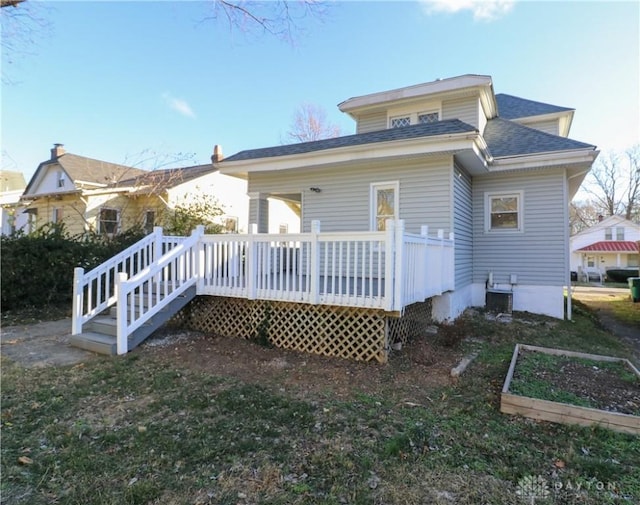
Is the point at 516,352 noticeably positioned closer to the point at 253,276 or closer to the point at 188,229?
the point at 253,276

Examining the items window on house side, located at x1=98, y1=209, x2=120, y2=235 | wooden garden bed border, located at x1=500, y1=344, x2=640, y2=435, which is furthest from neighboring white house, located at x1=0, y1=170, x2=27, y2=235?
wooden garden bed border, located at x1=500, y1=344, x2=640, y2=435

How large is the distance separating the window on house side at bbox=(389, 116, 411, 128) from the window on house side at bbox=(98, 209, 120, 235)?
39.9 feet

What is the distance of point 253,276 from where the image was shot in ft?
17.7

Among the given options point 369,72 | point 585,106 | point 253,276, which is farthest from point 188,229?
point 585,106

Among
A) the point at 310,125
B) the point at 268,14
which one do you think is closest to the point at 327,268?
the point at 268,14

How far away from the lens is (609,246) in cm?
3066

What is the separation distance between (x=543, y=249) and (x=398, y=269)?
6.13 metres

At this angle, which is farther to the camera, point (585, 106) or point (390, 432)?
point (585, 106)

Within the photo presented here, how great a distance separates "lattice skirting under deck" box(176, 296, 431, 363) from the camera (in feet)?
16.0

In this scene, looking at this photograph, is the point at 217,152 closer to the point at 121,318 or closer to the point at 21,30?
the point at 21,30

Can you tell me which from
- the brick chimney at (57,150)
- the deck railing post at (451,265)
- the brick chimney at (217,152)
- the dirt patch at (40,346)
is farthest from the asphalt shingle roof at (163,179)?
the deck railing post at (451,265)

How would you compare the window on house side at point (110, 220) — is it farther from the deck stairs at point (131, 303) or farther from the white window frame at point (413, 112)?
the white window frame at point (413, 112)

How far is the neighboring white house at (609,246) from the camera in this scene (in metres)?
30.3

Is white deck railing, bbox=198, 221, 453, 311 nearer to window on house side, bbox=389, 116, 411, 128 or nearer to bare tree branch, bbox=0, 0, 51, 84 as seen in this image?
window on house side, bbox=389, 116, 411, 128
